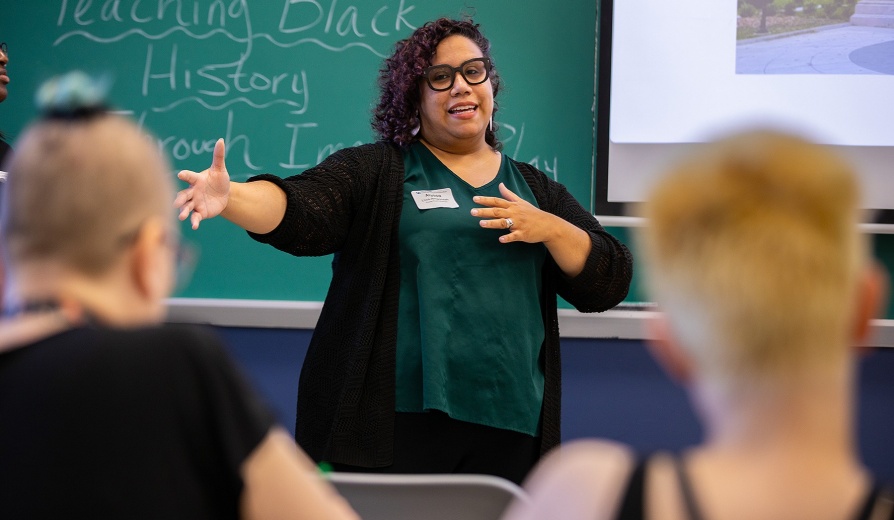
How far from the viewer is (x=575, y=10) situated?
3.07 m

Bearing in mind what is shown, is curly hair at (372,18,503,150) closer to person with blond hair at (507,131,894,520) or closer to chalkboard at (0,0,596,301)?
chalkboard at (0,0,596,301)

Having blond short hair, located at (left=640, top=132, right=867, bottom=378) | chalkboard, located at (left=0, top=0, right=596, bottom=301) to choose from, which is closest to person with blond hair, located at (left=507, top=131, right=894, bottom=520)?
blond short hair, located at (left=640, top=132, right=867, bottom=378)

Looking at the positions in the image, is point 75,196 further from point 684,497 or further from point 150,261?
point 684,497

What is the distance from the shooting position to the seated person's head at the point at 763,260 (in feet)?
2.24

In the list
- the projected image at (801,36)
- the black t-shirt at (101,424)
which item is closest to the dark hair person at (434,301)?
the black t-shirt at (101,424)

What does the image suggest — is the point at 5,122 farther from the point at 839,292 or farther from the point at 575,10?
the point at 839,292

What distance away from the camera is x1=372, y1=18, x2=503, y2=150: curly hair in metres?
2.24

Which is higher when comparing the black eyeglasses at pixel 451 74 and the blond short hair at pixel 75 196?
the black eyeglasses at pixel 451 74

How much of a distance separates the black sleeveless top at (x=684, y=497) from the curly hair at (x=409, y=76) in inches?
62.9

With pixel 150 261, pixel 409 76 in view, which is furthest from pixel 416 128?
pixel 150 261

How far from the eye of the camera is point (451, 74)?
7.23 feet

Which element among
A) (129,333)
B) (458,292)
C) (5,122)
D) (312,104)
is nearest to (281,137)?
(312,104)

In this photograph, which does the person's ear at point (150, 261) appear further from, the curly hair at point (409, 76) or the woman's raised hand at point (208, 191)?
the curly hair at point (409, 76)

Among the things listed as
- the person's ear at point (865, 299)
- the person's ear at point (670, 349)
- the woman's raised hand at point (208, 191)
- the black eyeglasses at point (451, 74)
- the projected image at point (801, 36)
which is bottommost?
the person's ear at point (670, 349)
